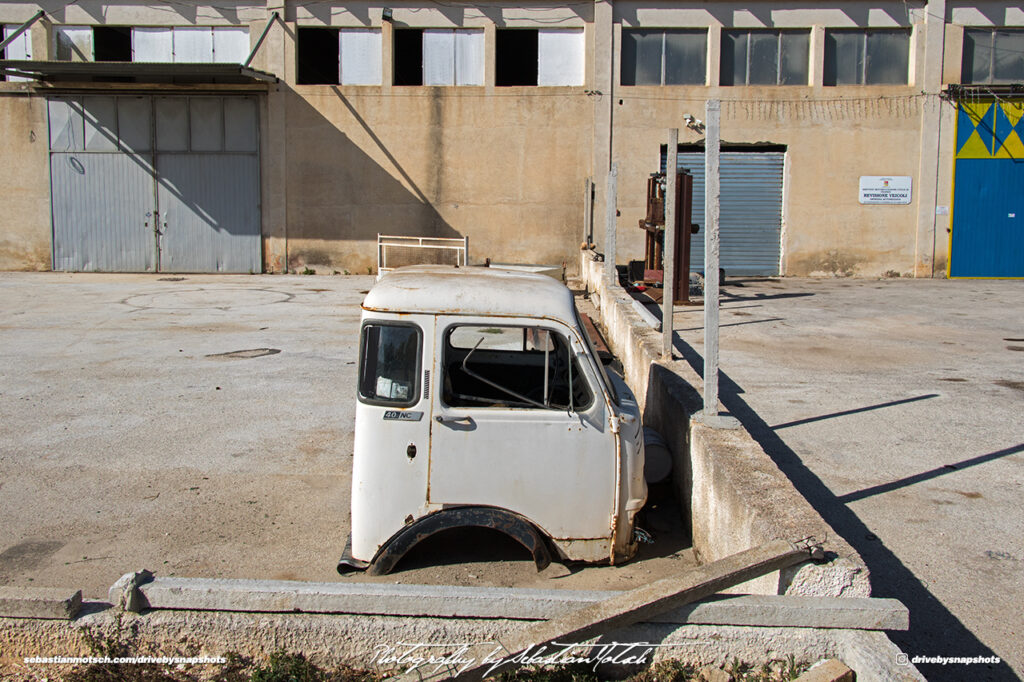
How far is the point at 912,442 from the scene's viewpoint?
23.3ft

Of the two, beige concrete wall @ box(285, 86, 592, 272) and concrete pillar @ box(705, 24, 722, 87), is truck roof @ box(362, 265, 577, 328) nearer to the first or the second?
beige concrete wall @ box(285, 86, 592, 272)

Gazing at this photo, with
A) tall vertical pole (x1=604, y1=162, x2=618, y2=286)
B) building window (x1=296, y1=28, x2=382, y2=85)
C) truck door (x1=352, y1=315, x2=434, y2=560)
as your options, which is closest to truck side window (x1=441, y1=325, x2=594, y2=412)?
truck door (x1=352, y1=315, x2=434, y2=560)

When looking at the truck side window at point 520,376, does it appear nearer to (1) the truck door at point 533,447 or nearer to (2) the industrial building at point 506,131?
(1) the truck door at point 533,447

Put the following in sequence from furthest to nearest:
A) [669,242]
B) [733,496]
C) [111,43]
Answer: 1. [111,43]
2. [669,242]
3. [733,496]

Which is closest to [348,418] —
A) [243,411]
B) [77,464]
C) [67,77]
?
[243,411]

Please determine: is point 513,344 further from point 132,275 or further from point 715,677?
point 132,275

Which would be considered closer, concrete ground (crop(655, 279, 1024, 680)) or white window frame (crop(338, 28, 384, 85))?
concrete ground (crop(655, 279, 1024, 680))

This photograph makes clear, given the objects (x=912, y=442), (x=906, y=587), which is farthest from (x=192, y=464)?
(x=912, y=442)

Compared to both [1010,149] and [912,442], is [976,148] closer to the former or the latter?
[1010,149]

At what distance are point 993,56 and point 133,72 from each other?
20843 millimetres

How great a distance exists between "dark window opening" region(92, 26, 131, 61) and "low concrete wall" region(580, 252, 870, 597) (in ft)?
67.3

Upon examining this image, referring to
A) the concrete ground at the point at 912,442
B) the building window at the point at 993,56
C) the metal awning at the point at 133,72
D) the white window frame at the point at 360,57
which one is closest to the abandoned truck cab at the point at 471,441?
the concrete ground at the point at 912,442

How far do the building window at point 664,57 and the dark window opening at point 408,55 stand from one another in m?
5.22

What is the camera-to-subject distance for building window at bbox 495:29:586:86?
A: 22734 mm
